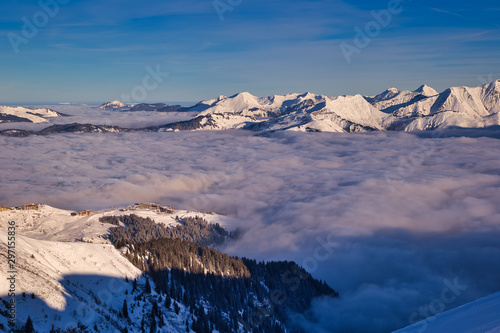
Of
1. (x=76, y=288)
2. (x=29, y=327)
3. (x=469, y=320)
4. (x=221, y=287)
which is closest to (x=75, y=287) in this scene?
(x=76, y=288)

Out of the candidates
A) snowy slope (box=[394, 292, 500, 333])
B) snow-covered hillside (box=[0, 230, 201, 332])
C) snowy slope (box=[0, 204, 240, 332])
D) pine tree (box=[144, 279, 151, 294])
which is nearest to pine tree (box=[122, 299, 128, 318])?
snow-covered hillside (box=[0, 230, 201, 332])

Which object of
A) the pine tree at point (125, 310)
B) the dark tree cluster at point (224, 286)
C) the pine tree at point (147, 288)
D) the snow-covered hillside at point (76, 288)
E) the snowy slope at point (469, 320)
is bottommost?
the dark tree cluster at point (224, 286)

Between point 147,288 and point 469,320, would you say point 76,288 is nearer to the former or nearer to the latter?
point 147,288

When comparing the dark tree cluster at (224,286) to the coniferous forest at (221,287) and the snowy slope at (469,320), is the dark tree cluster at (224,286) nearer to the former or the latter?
the coniferous forest at (221,287)

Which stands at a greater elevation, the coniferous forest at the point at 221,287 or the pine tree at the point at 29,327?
the pine tree at the point at 29,327

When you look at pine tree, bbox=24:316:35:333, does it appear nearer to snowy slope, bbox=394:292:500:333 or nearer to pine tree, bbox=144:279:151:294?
pine tree, bbox=144:279:151:294

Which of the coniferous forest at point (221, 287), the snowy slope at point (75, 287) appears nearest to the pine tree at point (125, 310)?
the snowy slope at point (75, 287)

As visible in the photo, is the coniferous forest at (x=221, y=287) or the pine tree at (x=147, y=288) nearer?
the pine tree at (x=147, y=288)

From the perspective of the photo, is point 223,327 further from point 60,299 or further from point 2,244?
point 2,244

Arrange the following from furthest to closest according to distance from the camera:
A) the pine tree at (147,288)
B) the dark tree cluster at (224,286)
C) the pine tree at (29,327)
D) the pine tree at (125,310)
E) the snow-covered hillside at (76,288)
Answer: the dark tree cluster at (224,286) → the pine tree at (147,288) → the pine tree at (125,310) → the snow-covered hillside at (76,288) → the pine tree at (29,327)

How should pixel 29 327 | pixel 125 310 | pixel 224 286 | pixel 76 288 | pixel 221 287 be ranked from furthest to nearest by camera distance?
pixel 224 286 → pixel 221 287 → pixel 125 310 → pixel 76 288 → pixel 29 327
